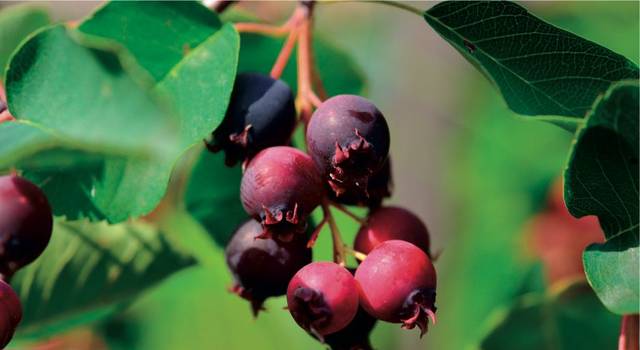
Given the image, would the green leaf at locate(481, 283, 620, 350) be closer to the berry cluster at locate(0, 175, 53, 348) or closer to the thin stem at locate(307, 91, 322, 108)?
the thin stem at locate(307, 91, 322, 108)

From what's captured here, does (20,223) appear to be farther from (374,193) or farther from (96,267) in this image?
(96,267)

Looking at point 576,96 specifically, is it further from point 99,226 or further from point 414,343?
point 414,343

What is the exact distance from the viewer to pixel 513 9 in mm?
1065

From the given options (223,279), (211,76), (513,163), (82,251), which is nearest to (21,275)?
(82,251)

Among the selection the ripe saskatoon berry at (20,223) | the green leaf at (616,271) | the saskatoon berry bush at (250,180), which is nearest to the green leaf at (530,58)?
the saskatoon berry bush at (250,180)

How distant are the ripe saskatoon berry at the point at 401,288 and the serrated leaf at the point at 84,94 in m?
0.28

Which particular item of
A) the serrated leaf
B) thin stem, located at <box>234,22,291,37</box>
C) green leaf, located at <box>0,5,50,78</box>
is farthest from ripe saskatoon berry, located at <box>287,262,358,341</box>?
green leaf, located at <box>0,5,50,78</box>

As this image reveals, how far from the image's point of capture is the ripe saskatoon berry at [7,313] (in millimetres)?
935

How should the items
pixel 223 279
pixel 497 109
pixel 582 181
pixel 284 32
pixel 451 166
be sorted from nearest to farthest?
1. pixel 582 181
2. pixel 284 32
3. pixel 223 279
4. pixel 497 109
5. pixel 451 166

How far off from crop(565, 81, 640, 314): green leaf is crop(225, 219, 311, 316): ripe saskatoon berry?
0.31 meters

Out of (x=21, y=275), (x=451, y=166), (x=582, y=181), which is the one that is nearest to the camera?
(x=582, y=181)

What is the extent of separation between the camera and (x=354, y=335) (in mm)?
1040

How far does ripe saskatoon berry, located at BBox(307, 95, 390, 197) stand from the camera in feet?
3.15

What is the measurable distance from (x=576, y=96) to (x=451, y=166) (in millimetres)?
1457
